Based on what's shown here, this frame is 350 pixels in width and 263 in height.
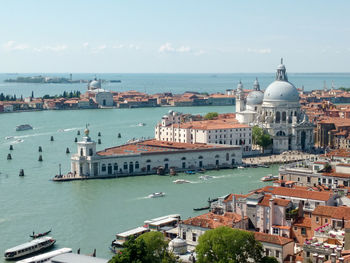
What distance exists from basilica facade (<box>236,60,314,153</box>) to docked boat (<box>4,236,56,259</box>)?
974 inches

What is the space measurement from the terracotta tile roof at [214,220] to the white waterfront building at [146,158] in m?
14.2

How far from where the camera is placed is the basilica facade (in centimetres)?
4203

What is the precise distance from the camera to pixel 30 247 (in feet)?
60.7

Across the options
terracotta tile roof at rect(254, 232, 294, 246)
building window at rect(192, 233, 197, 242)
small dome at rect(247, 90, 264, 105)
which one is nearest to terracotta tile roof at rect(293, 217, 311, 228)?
terracotta tile roof at rect(254, 232, 294, 246)

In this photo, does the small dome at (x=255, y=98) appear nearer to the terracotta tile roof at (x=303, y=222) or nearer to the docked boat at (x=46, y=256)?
the terracotta tile roof at (x=303, y=222)

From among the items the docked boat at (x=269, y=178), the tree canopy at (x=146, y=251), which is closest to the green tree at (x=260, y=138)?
the docked boat at (x=269, y=178)

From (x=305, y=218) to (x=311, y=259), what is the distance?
3753 millimetres

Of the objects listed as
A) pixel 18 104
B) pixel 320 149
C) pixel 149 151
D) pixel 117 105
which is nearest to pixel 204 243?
pixel 149 151

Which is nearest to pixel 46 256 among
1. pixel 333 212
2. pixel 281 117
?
pixel 333 212

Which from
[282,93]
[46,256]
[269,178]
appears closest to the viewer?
[46,256]

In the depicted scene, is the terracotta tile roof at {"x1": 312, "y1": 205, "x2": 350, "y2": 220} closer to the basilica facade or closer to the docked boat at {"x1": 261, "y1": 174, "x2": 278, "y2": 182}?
the docked boat at {"x1": 261, "y1": 174, "x2": 278, "y2": 182}

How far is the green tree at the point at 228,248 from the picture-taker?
45.3 ft

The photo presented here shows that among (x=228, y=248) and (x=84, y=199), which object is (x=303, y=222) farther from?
(x=84, y=199)

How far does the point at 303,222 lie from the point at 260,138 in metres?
23.6
